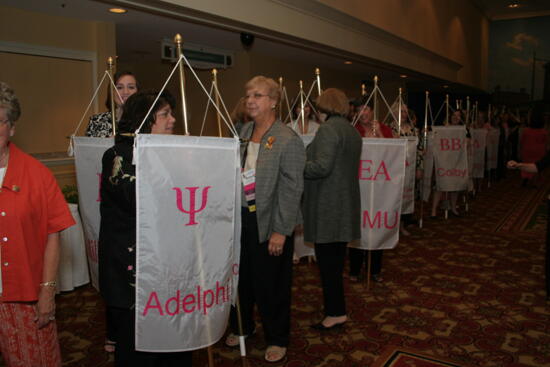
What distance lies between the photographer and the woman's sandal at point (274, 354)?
260 centimetres

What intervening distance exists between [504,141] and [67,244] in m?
10.0

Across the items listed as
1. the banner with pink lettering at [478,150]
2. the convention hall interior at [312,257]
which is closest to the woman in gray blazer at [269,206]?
the convention hall interior at [312,257]

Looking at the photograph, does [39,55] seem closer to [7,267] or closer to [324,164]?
[324,164]

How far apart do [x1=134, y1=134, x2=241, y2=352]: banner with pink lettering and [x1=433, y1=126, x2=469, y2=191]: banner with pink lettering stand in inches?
172

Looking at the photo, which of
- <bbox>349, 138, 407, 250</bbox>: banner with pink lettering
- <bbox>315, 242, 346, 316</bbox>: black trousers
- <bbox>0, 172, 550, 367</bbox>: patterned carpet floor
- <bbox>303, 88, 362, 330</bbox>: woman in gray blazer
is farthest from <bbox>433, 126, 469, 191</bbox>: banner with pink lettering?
<bbox>315, 242, 346, 316</bbox>: black trousers

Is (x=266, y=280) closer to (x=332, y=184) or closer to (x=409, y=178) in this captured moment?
(x=332, y=184)

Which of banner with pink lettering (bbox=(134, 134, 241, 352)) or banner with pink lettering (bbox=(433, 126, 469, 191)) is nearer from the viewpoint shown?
banner with pink lettering (bbox=(134, 134, 241, 352))

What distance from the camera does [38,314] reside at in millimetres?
1681

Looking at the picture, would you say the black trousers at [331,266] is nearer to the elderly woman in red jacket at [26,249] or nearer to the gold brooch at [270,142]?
the gold brooch at [270,142]

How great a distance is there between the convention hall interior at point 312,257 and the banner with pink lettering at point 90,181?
0.12 meters

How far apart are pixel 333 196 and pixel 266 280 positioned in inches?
27.4

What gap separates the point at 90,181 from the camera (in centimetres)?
255

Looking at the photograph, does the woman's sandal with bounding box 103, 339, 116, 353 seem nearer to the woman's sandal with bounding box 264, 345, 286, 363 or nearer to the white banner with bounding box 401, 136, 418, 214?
the woman's sandal with bounding box 264, 345, 286, 363

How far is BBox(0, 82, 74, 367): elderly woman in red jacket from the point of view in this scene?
5.16 ft
